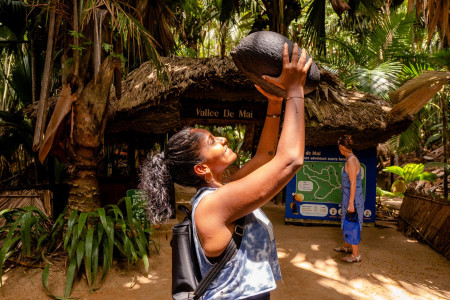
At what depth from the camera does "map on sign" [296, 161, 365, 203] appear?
700 cm

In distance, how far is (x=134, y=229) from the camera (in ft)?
15.0

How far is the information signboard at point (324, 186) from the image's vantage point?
699 cm

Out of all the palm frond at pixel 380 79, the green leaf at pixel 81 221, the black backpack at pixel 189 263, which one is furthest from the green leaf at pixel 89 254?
the palm frond at pixel 380 79

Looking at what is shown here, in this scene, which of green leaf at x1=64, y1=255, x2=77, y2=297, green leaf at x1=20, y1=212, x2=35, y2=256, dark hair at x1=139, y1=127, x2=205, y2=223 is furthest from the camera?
green leaf at x1=20, y1=212, x2=35, y2=256

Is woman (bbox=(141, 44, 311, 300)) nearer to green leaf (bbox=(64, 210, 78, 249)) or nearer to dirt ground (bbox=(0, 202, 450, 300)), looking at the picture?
dirt ground (bbox=(0, 202, 450, 300))

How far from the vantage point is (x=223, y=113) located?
6.41 m

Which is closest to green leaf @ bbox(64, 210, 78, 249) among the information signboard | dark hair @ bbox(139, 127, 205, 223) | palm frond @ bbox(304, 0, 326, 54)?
dark hair @ bbox(139, 127, 205, 223)

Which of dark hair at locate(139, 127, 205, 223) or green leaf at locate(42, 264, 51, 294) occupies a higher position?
dark hair at locate(139, 127, 205, 223)

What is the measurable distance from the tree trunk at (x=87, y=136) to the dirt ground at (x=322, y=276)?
0.96m

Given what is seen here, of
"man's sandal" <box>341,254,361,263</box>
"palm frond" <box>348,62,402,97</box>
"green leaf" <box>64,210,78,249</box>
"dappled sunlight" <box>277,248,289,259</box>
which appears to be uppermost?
"palm frond" <box>348,62,402,97</box>

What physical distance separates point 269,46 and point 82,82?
11.9ft

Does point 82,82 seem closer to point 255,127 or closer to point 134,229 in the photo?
point 134,229

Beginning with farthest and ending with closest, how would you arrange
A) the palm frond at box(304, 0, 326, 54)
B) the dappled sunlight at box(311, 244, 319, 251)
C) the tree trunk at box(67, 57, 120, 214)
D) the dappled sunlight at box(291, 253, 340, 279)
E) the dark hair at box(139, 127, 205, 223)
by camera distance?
the palm frond at box(304, 0, 326, 54)
the dappled sunlight at box(311, 244, 319, 251)
the dappled sunlight at box(291, 253, 340, 279)
the tree trunk at box(67, 57, 120, 214)
the dark hair at box(139, 127, 205, 223)

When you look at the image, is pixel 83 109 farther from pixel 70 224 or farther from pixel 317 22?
pixel 317 22
